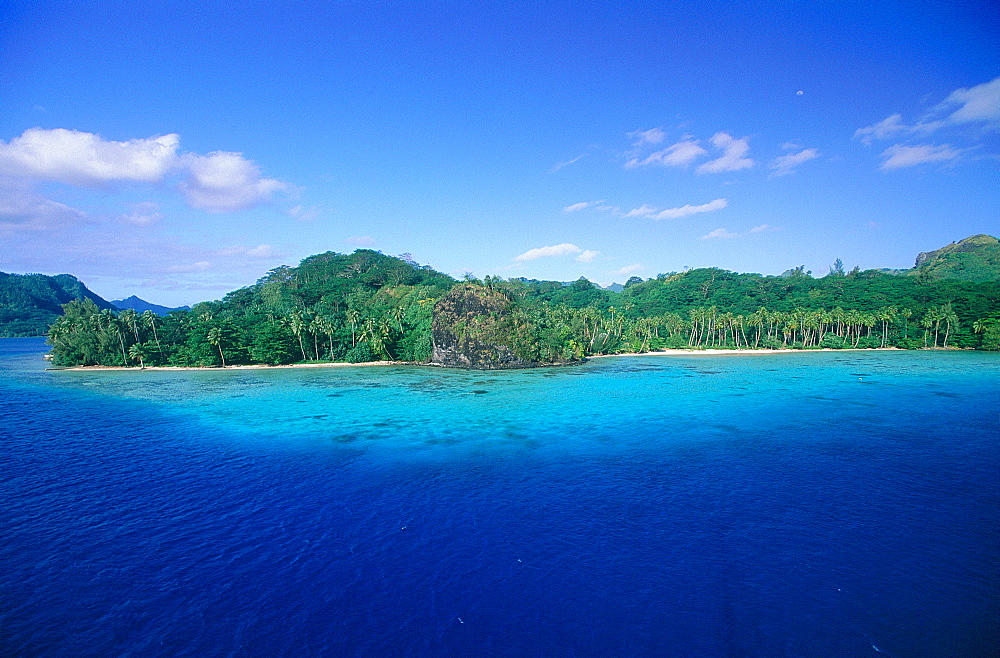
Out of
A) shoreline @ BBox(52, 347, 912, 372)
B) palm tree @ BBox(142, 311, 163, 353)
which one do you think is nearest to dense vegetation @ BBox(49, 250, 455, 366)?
palm tree @ BBox(142, 311, 163, 353)

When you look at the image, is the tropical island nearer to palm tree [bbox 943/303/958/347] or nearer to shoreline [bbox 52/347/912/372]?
palm tree [bbox 943/303/958/347]

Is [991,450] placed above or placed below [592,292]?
below

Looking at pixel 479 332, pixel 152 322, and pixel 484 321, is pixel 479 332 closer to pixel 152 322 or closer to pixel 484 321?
pixel 484 321

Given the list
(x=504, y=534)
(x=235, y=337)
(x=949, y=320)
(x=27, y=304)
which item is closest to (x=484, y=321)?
(x=235, y=337)

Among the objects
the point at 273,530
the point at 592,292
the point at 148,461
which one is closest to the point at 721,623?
the point at 273,530

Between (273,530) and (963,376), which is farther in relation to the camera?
(963,376)

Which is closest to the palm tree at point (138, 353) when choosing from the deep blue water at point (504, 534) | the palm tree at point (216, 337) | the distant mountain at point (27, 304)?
the palm tree at point (216, 337)

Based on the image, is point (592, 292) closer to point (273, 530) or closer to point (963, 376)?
point (963, 376)
